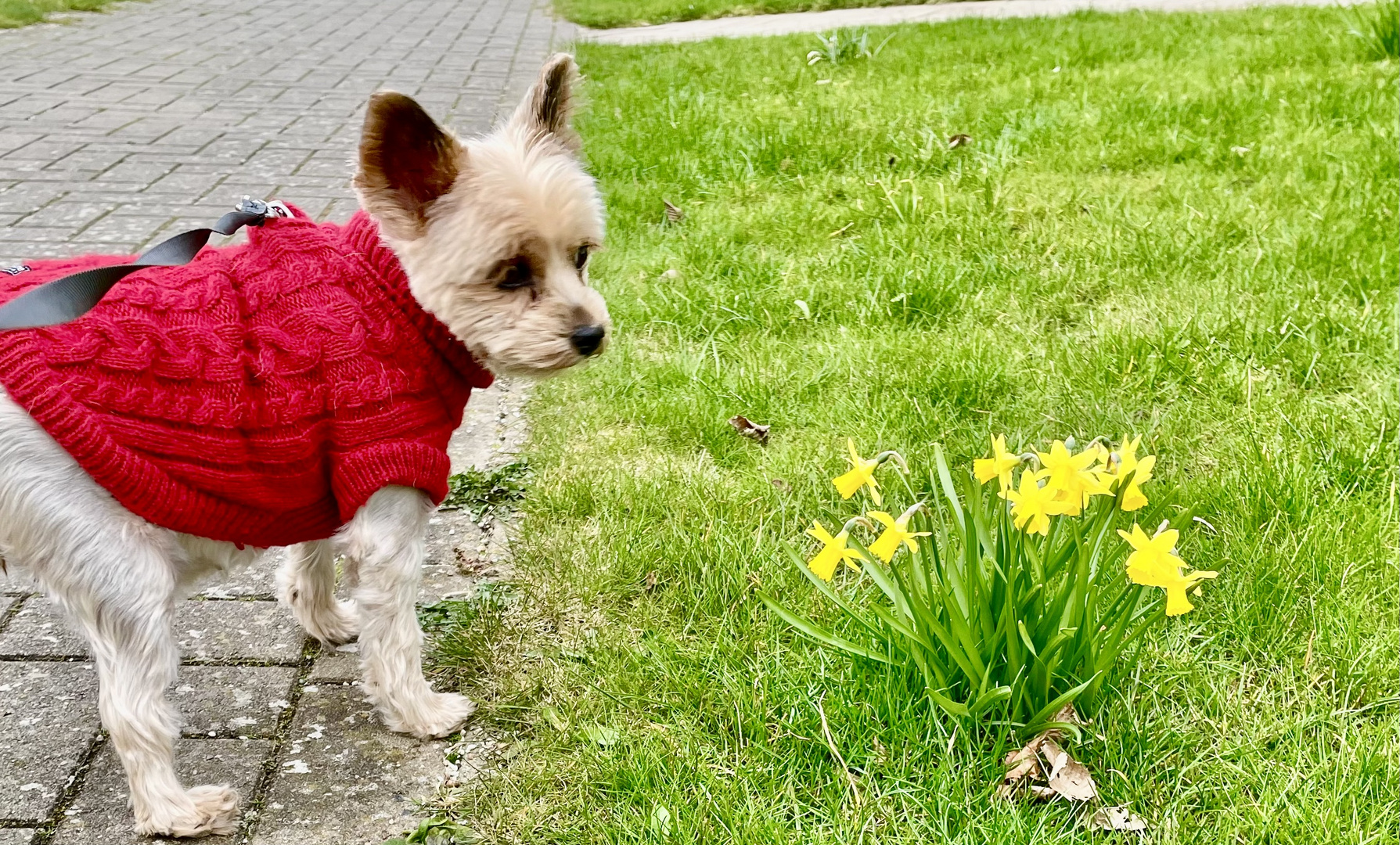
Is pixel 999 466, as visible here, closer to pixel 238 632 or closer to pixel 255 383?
pixel 255 383

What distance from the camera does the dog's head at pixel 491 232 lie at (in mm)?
2398

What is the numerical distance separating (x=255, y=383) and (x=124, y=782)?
1.03 m

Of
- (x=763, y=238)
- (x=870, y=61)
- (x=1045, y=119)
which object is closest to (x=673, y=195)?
(x=763, y=238)

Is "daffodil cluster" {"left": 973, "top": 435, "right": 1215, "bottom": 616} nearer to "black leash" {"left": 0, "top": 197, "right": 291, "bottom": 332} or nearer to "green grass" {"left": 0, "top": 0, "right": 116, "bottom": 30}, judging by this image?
"black leash" {"left": 0, "top": 197, "right": 291, "bottom": 332}

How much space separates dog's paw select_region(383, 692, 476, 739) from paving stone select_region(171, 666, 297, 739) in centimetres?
31

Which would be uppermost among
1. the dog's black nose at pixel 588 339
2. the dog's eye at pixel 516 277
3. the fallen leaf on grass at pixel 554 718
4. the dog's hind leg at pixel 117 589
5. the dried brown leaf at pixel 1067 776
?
the dog's eye at pixel 516 277

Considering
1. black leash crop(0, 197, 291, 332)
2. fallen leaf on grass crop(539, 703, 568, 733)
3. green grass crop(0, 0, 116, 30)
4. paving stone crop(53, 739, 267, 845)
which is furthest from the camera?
green grass crop(0, 0, 116, 30)

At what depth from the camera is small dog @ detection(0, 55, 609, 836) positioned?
7.20 feet

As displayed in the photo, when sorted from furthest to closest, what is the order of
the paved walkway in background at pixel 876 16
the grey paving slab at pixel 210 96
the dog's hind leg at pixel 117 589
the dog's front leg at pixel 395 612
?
the paved walkway in background at pixel 876 16, the grey paving slab at pixel 210 96, the dog's front leg at pixel 395 612, the dog's hind leg at pixel 117 589

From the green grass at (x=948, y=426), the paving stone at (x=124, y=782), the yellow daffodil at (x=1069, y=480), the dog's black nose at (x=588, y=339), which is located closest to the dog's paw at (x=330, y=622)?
the green grass at (x=948, y=426)

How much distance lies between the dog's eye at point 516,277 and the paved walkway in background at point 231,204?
1101 millimetres

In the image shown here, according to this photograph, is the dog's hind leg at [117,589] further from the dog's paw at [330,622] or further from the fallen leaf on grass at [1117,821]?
the fallen leaf on grass at [1117,821]

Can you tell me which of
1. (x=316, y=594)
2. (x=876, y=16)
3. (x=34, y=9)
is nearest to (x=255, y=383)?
(x=316, y=594)

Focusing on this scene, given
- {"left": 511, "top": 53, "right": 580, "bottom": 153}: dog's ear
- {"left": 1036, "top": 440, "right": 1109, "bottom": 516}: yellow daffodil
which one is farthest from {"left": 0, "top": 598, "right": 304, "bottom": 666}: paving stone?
{"left": 1036, "top": 440, "right": 1109, "bottom": 516}: yellow daffodil
